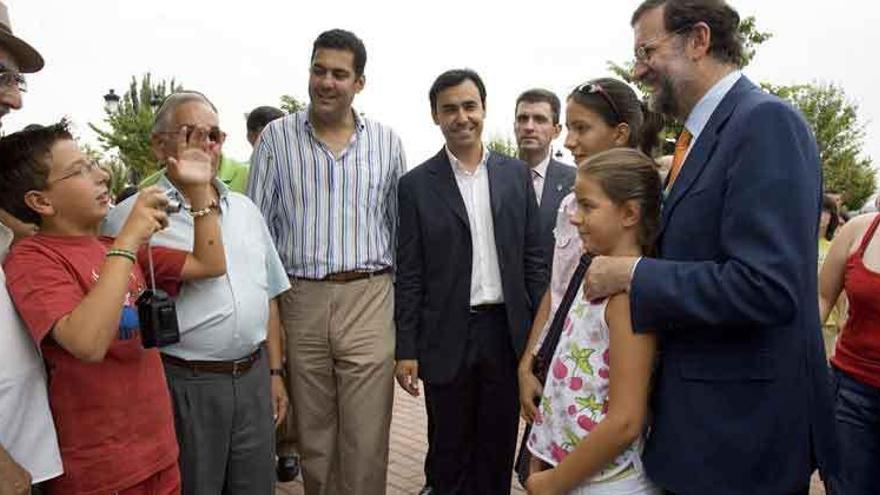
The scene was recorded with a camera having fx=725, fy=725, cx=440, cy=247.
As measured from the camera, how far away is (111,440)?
215cm

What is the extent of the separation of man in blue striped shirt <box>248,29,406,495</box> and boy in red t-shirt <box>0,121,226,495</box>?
958mm

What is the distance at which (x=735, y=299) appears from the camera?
5.45 ft

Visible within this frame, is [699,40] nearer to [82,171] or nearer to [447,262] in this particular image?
[447,262]

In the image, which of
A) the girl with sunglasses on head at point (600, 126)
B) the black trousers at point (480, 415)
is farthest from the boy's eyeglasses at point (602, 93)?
the black trousers at point (480, 415)

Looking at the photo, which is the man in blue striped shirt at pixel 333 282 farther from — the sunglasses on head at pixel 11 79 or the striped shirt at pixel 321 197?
the sunglasses on head at pixel 11 79

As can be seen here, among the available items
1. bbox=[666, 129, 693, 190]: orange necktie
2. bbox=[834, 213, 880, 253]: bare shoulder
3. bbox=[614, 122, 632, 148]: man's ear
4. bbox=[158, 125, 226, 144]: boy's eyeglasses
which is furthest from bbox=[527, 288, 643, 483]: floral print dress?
bbox=[834, 213, 880, 253]: bare shoulder

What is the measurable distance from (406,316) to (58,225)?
1.57 metres

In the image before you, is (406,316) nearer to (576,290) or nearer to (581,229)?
(576,290)

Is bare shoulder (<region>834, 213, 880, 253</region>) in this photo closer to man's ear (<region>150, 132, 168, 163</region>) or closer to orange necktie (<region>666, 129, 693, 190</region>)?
orange necktie (<region>666, 129, 693, 190</region>)

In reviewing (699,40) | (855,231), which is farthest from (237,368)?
(855,231)

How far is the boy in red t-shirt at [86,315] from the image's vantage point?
6.59ft

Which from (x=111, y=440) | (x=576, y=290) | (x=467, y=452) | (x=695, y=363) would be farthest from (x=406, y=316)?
(x=695, y=363)

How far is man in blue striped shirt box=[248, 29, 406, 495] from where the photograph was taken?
3254 mm

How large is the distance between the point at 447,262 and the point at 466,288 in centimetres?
15
